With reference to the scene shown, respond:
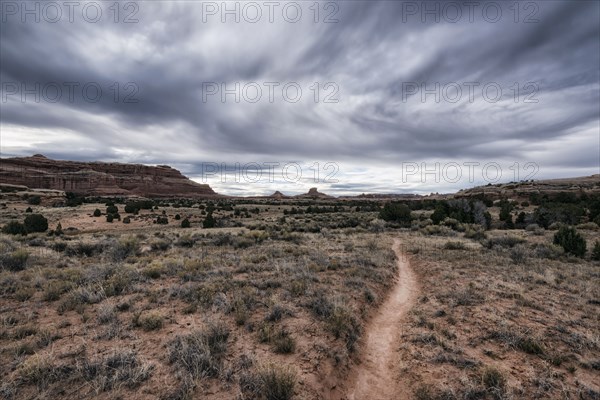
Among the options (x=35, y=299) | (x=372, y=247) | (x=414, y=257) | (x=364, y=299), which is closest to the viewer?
(x=35, y=299)

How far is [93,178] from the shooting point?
313 feet

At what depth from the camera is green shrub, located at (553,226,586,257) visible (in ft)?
47.0

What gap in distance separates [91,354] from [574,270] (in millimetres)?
15732

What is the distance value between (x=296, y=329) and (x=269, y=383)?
2.03 m

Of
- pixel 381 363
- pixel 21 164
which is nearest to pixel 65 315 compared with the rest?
pixel 381 363

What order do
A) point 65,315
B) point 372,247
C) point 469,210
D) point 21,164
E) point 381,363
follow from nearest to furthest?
point 381,363, point 65,315, point 372,247, point 469,210, point 21,164

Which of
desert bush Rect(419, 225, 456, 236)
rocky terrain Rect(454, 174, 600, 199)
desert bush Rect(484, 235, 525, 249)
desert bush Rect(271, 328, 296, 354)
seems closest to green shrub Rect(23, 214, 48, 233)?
desert bush Rect(271, 328, 296, 354)

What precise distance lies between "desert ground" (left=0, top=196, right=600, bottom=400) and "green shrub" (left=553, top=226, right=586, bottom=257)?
282 cm

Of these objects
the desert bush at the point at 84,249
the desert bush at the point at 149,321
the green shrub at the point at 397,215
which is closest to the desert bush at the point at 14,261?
the desert bush at the point at 84,249

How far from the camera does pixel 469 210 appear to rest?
1204 inches

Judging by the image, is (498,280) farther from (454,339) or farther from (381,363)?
(381,363)

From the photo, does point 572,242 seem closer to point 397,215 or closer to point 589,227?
point 589,227

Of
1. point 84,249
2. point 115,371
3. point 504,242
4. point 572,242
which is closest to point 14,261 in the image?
point 84,249

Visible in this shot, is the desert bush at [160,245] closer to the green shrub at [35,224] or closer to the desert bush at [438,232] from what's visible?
the green shrub at [35,224]
